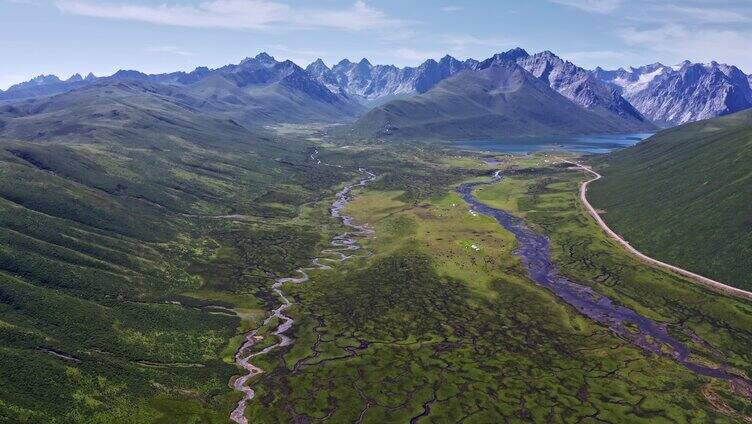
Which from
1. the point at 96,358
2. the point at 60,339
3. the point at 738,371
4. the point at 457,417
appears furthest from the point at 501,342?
the point at 60,339

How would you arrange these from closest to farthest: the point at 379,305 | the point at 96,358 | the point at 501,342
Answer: the point at 96,358
the point at 501,342
the point at 379,305

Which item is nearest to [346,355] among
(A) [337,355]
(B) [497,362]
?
(A) [337,355]

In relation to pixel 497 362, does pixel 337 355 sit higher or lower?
lower

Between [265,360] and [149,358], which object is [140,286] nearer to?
[149,358]

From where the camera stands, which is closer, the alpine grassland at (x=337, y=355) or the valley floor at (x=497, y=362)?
the alpine grassland at (x=337, y=355)

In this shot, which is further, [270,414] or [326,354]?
[326,354]

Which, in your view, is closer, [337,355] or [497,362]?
[497,362]

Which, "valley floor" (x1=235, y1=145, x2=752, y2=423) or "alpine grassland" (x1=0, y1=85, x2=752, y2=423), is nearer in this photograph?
"alpine grassland" (x1=0, y1=85, x2=752, y2=423)

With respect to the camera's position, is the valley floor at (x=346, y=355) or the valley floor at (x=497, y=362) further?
the valley floor at (x=497, y=362)

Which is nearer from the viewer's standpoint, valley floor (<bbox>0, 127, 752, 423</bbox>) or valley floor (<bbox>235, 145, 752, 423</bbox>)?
valley floor (<bbox>0, 127, 752, 423</bbox>)

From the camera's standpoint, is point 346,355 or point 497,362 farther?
point 346,355

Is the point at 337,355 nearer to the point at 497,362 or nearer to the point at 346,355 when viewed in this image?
the point at 346,355
